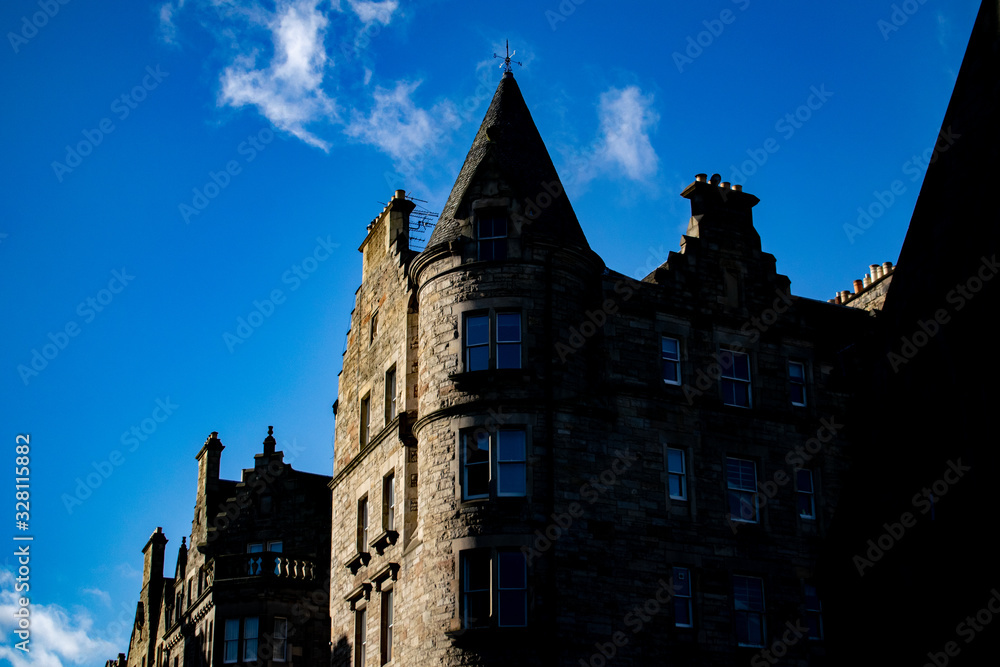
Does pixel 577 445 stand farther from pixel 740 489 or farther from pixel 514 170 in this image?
pixel 514 170

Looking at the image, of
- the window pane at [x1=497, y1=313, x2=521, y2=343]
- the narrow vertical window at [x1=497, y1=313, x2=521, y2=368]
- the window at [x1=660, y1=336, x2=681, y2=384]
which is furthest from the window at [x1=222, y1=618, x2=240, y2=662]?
the window at [x1=660, y1=336, x2=681, y2=384]

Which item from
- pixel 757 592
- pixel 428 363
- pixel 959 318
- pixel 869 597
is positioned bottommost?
pixel 869 597

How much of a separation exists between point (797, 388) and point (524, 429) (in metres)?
9.52

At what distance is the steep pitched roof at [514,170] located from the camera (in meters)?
36.8

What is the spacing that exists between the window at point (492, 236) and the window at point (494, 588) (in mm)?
8207

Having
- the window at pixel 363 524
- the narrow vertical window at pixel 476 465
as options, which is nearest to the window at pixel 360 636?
the window at pixel 363 524

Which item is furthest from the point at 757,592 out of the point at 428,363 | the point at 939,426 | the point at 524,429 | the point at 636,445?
the point at 939,426

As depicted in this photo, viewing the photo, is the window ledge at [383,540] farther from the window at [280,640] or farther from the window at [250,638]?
the window at [250,638]

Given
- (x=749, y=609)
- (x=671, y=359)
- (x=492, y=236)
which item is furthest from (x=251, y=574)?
(x=749, y=609)

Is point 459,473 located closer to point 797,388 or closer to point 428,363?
point 428,363

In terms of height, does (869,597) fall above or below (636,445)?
below

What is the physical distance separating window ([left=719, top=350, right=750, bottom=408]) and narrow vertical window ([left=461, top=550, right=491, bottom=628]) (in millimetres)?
9005

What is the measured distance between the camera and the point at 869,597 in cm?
2356

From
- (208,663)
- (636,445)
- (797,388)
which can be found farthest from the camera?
(208,663)
